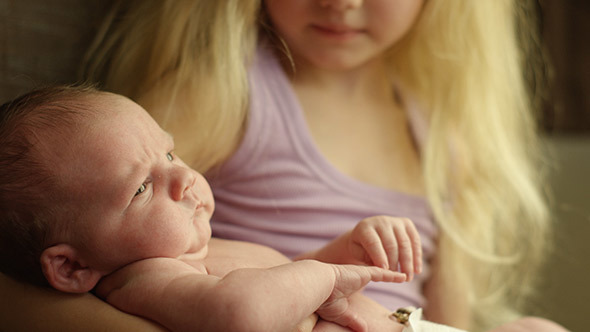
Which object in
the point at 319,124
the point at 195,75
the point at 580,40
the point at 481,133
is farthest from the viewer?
the point at 580,40

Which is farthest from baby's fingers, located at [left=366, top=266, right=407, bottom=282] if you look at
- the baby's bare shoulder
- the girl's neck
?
the girl's neck

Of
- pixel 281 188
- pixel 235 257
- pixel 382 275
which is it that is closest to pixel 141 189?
pixel 235 257

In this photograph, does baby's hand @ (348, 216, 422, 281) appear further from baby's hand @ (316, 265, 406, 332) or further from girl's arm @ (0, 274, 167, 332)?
girl's arm @ (0, 274, 167, 332)

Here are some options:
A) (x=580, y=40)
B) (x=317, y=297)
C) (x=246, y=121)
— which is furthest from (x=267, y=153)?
(x=580, y=40)

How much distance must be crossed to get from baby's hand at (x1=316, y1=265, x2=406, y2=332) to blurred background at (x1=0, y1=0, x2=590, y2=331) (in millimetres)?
356

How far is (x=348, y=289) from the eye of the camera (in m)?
0.63

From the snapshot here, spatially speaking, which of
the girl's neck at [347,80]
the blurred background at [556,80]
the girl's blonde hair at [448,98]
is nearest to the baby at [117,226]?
the blurred background at [556,80]

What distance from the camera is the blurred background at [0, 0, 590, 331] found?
98cm

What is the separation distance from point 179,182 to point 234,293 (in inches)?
6.2

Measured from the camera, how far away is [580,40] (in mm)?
1598

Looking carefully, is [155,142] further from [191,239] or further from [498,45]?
[498,45]

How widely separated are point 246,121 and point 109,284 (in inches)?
15.6

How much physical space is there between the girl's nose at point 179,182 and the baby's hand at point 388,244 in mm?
218

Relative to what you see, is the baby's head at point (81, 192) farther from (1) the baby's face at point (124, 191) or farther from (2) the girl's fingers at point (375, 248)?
(2) the girl's fingers at point (375, 248)
